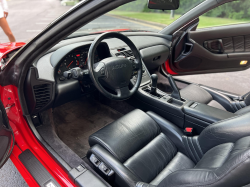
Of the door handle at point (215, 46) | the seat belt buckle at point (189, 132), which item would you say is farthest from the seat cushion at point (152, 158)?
the door handle at point (215, 46)

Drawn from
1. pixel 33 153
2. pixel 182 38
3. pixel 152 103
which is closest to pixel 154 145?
pixel 152 103

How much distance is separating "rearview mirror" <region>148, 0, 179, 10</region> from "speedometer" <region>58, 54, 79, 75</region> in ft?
2.77

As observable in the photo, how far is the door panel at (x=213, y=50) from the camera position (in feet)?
8.57

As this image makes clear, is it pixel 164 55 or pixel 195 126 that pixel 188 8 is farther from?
pixel 195 126

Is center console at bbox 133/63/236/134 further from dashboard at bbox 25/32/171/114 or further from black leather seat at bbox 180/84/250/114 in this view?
black leather seat at bbox 180/84/250/114

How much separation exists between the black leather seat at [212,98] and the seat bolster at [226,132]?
2.79 ft

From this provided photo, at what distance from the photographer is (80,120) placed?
2.30 meters

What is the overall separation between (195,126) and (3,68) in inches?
55.6

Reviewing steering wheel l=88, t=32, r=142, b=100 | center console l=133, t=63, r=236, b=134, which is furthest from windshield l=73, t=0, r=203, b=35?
center console l=133, t=63, r=236, b=134

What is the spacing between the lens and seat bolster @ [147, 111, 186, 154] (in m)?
1.44

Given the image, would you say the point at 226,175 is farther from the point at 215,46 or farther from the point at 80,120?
the point at 215,46

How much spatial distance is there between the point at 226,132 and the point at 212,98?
1.18m

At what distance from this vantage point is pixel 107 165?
1164 millimetres

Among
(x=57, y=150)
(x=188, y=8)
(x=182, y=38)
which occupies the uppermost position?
(x=188, y=8)
